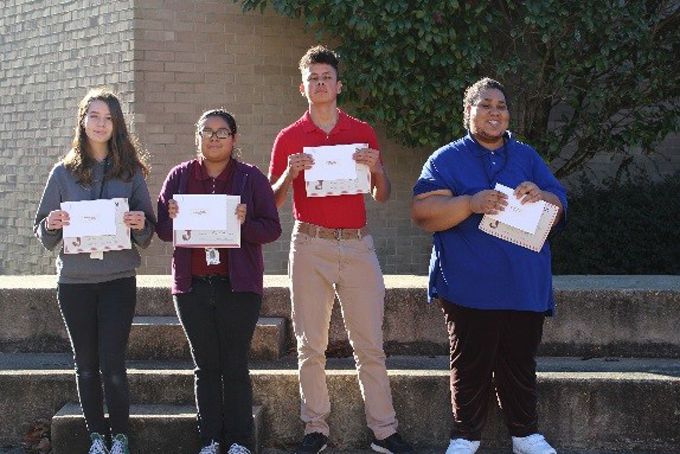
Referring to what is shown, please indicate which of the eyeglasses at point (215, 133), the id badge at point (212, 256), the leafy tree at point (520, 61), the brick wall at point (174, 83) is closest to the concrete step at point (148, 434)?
the id badge at point (212, 256)

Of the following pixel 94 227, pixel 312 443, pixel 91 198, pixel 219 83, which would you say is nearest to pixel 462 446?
pixel 312 443

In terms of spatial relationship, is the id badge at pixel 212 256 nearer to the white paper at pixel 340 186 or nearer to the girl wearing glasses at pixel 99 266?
the girl wearing glasses at pixel 99 266

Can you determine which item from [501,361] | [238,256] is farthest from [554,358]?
[238,256]

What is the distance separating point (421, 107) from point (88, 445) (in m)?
4.22

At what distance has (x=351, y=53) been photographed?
807 cm

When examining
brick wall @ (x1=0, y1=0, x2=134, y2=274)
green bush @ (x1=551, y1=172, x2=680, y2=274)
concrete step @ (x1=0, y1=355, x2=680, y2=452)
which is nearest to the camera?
concrete step @ (x1=0, y1=355, x2=680, y2=452)

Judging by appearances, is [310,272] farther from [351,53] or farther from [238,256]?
[351,53]

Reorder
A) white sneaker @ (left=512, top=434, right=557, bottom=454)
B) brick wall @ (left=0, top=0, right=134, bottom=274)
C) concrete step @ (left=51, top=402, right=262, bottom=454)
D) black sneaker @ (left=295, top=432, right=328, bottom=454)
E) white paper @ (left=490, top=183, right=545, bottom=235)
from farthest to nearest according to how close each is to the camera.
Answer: brick wall @ (left=0, top=0, right=134, bottom=274)
concrete step @ (left=51, top=402, right=262, bottom=454)
black sneaker @ (left=295, top=432, right=328, bottom=454)
white sneaker @ (left=512, top=434, right=557, bottom=454)
white paper @ (left=490, top=183, right=545, bottom=235)

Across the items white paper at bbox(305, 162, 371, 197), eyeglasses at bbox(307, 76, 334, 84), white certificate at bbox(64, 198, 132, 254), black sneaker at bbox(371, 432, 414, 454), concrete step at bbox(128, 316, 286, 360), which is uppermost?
eyeglasses at bbox(307, 76, 334, 84)

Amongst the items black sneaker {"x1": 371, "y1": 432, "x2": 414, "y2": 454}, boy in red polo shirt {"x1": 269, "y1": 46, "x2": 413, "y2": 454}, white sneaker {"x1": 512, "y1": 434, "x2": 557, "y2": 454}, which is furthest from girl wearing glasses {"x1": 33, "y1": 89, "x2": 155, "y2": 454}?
white sneaker {"x1": 512, "y1": 434, "x2": 557, "y2": 454}

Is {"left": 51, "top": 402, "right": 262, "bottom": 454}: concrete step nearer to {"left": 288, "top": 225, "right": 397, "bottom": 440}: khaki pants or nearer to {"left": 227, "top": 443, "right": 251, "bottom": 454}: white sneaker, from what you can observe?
{"left": 227, "top": 443, "right": 251, "bottom": 454}: white sneaker

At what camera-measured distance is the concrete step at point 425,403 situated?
534 centimetres

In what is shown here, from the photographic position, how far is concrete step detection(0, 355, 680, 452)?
17.5 feet

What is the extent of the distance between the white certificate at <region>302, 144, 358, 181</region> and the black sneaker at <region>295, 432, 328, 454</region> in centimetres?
139
